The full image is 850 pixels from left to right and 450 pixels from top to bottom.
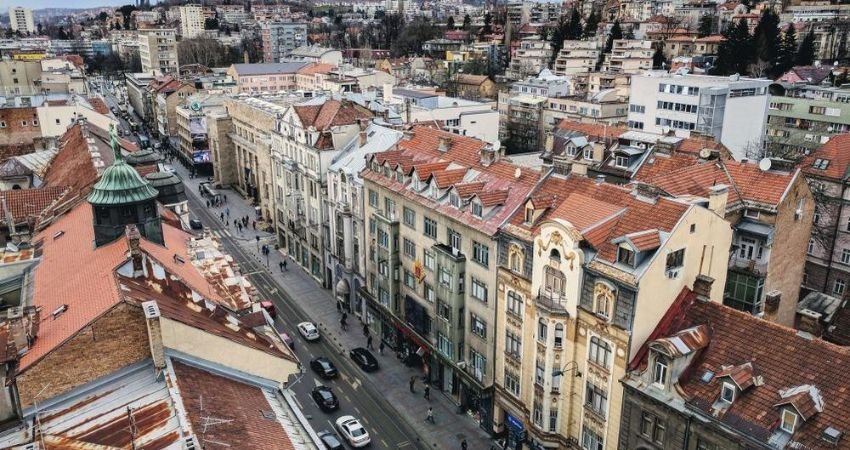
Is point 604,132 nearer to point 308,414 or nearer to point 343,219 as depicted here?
point 343,219

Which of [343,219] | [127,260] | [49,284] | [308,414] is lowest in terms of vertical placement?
[308,414]

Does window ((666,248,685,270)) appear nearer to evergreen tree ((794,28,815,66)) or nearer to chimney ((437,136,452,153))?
chimney ((437,136,452,153))

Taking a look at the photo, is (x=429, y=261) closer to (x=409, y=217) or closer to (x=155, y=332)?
(x=409, y=217)

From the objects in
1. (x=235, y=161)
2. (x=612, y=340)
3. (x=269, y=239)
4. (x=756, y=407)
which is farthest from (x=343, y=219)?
(x=235, y=161)

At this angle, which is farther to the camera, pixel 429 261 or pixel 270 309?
pixel 270 309

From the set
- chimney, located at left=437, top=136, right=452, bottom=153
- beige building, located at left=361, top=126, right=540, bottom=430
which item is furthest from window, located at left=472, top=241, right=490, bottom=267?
chimney, located at left=437, top=136, right=452, bottom=153

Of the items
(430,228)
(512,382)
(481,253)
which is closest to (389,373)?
(430,228)
